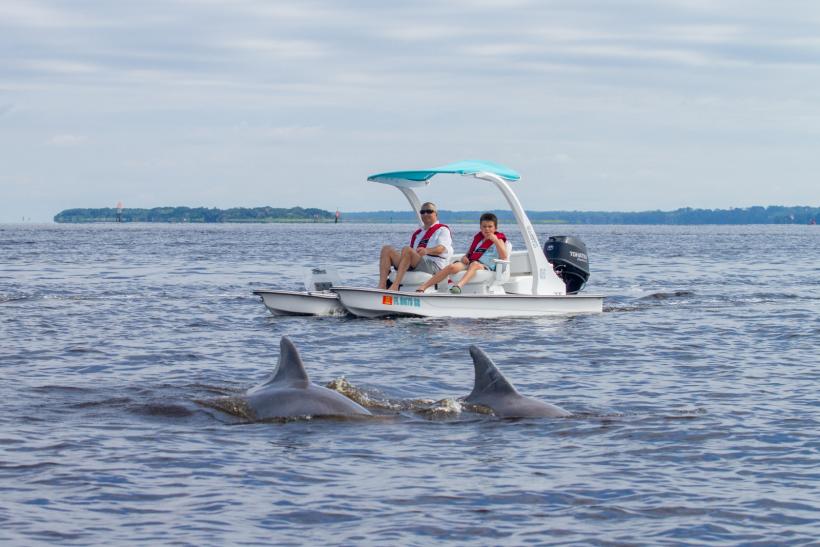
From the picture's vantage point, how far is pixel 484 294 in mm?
21516

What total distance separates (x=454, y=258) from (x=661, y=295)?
884 cm

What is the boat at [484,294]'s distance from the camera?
69.4ft

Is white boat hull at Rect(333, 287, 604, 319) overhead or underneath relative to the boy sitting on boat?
underneath

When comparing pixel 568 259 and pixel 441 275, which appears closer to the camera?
pixel 441 275

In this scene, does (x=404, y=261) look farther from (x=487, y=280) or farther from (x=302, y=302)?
(x=302, y=302)

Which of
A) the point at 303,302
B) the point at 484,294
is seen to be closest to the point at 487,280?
the point at 484,294

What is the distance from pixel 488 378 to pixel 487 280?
10412 millimetres

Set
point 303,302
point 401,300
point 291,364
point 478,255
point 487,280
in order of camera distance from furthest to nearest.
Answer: point 303,302 < point 487,280 < point 478,255 < point 401,300 < point 291,364

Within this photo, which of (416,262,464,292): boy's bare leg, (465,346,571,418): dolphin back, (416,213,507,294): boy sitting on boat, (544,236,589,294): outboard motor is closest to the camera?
(465,346,571,418): dolphin back

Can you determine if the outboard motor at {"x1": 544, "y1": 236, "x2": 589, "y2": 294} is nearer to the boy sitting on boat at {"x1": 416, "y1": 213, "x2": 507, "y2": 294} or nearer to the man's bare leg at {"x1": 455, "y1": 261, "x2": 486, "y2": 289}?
the boy sitting on boat at {"x1": 416, "y1": 213, "x2": 507, "y2": 294}

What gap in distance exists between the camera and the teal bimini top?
21844 millimetres

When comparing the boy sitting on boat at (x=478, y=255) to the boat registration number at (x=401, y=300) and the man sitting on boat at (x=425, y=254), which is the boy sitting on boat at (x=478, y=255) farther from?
the boat registration number at (x=401, y=300)

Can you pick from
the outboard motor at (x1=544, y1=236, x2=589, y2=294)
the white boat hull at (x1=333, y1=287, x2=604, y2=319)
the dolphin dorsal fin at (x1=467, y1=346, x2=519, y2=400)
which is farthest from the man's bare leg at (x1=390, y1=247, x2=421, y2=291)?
the dolphin dorsal fin at (x1=467, y1=346, x2=519, y2=400)

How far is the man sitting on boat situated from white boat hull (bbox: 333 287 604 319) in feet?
1.88
